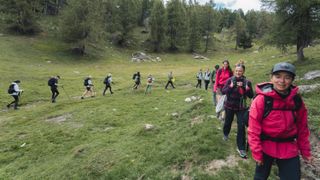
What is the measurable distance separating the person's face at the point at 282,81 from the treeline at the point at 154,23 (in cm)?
2828

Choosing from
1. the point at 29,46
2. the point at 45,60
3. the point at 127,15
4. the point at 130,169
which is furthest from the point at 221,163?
the point at 127,15

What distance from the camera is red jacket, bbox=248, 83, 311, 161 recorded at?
5023mm

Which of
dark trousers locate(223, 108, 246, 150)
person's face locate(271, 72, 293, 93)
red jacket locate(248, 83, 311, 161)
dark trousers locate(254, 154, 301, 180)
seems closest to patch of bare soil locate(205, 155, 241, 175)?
dark trousers locate(223, 108, 246, 150)

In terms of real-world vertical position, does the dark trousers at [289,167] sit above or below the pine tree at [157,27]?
below

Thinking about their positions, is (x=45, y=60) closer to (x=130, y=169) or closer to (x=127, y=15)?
(x=127, y=15)

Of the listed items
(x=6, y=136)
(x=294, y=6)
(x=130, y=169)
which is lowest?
(x=6, y=136)

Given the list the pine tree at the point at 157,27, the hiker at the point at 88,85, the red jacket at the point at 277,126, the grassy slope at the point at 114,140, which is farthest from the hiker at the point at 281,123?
the pine tree at the point at 157,27

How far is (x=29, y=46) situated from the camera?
54062 mm

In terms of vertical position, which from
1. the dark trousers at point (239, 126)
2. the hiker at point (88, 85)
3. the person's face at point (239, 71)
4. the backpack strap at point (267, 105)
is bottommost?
the hiker at point (88, 85)

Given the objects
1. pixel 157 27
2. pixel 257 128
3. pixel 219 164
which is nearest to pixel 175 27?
pixel 157 27

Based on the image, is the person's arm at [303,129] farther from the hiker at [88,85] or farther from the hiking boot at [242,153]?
the hiker at [88,85]

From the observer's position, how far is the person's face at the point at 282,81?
4969 millimetres

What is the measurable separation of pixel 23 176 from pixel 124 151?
3802 mm

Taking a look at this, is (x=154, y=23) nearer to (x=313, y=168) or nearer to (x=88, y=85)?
(x=88, y=85)
